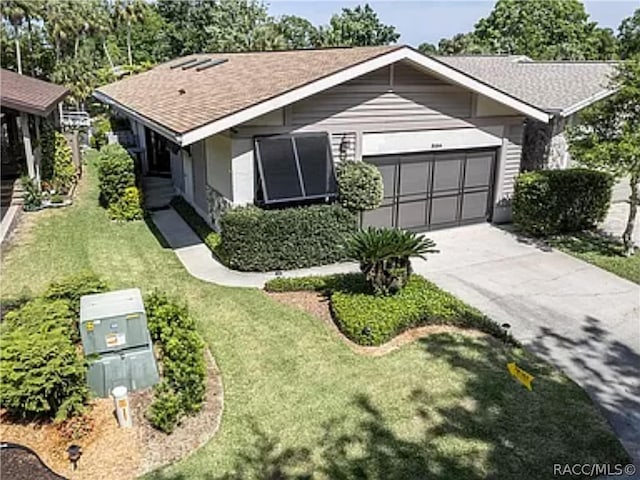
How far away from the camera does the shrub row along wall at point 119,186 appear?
14000 mm

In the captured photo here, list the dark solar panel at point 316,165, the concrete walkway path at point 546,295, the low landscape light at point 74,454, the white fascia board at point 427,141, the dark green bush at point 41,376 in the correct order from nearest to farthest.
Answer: the low landscape light at point 74,454
the dark green bush at point 41,376
the concrete walkway path at point 546,295
the dark solar panel at point 316,165
the white fascia board at point 427,141

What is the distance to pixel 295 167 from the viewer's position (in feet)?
35.9

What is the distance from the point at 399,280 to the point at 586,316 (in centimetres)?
325

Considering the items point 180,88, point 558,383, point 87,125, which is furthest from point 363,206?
point 87,125

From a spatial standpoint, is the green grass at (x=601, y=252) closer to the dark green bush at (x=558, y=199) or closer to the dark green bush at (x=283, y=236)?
the dark green bush at (x=558, y=199)

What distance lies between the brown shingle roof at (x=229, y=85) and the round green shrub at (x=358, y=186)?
6.59 ft

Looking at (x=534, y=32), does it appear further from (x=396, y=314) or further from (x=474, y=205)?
(x=396, y=314)

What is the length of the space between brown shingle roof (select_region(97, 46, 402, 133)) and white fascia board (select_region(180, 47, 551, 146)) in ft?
0.38

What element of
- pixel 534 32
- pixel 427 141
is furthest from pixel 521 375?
pixel 534 32

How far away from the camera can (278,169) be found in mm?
10781

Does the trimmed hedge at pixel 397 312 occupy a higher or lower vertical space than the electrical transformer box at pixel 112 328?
lower

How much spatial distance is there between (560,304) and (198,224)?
8.37 meters

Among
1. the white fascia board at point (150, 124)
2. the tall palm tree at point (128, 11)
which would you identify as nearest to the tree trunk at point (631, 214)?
the white fascia board at point (150, 124)

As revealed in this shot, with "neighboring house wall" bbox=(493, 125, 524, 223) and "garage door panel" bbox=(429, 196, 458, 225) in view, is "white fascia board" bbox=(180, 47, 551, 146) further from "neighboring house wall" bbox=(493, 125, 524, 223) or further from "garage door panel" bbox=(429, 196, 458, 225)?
"garage door panel" bbox=(429, 196, 458, 225)
